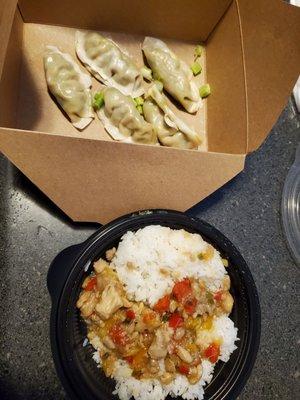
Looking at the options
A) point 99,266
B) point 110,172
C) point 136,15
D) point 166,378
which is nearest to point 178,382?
→ point 166,378

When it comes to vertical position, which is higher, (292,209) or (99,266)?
(292,209)

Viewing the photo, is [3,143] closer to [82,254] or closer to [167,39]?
[82,254]

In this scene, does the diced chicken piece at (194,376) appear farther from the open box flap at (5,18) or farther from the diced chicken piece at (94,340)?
the open box flap at (5,18)

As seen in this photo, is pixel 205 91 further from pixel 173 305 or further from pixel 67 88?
pixel 173 305

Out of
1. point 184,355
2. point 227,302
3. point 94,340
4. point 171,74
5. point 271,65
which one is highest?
point 271,65

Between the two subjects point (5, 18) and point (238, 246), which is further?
point (238, 246)

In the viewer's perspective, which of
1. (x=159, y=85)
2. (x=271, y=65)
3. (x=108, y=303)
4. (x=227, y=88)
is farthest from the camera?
(x=159, y=85)
